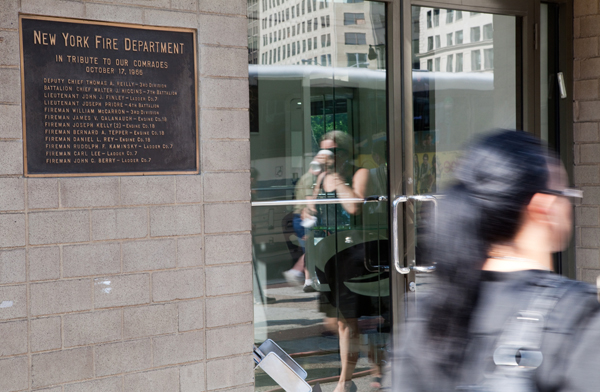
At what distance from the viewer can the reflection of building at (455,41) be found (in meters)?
4.07

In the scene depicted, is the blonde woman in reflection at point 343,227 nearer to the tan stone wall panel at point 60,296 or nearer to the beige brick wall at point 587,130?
the tan stone wall panel at point 60,296

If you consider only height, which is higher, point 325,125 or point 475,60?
point 475,60

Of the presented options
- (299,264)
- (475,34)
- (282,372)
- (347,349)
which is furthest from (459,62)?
(282,372)

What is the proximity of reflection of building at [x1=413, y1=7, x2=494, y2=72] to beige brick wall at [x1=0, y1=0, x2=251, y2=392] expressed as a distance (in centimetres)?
140

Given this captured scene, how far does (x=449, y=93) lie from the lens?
4.18 metres

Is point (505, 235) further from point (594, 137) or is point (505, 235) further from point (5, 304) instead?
point (594, 137)

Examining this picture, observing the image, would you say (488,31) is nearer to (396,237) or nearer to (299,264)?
(396,237)

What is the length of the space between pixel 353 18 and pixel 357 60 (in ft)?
0.87

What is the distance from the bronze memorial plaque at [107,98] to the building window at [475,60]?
2085 mm

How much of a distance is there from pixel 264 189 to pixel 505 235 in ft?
8.38

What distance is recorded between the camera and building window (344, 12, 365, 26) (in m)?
3.88

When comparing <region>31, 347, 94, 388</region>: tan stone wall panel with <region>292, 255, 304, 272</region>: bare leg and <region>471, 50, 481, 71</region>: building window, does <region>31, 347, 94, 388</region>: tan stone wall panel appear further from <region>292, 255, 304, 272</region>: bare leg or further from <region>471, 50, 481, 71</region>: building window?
<region>471, 50, 481, 71</region>: building window

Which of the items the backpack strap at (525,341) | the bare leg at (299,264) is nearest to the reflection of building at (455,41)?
the bare leg at (299,264)

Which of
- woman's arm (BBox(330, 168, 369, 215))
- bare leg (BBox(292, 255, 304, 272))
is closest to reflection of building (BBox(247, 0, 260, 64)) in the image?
woman's arm (BBox(330, 168, 369, 215))
